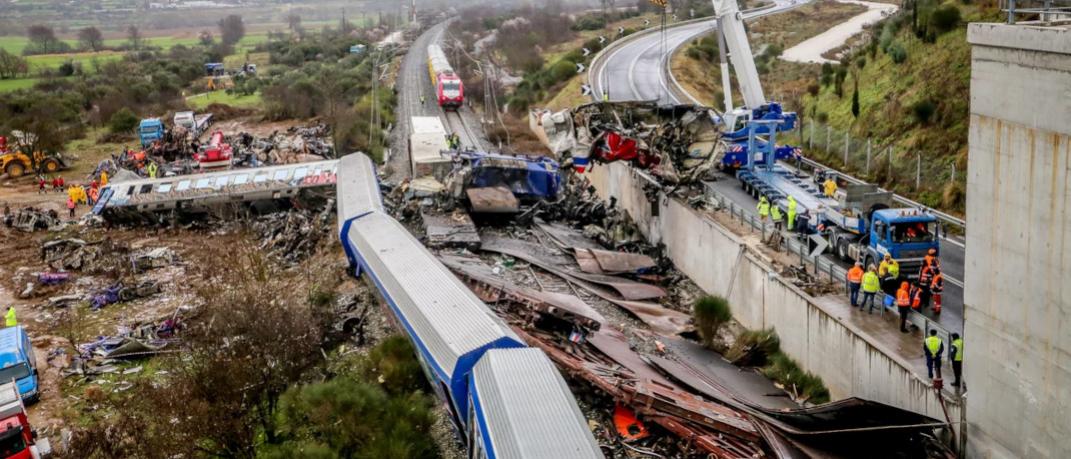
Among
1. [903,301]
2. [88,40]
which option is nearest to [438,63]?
[903,301]

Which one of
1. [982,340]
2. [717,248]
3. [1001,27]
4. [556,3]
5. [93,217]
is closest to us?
[1001,27]

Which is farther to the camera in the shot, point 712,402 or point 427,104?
point 427,104

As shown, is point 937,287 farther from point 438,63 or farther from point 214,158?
point 438,63

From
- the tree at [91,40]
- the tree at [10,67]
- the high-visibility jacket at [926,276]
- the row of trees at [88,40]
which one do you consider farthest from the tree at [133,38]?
the high-visibility jacket at [926,276]

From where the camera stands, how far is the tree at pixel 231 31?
13325cm

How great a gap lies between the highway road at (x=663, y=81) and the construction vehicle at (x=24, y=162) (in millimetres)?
30471

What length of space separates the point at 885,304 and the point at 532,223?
15.9 m

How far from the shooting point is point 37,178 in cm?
5062

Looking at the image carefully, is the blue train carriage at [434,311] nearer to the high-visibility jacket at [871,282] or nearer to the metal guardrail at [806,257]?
the high-visibility jacket at [871,282]

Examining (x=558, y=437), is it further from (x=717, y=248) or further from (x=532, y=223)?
(x=532, y=223)

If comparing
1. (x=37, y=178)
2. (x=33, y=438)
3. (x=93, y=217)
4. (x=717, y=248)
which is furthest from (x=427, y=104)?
(x=33, y=438)

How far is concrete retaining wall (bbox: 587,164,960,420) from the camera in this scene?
57.8 ft

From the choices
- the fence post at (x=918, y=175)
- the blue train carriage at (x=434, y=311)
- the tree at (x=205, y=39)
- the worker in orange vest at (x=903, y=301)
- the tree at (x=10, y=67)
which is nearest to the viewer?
the blue train carriage at (x=434, y=311)

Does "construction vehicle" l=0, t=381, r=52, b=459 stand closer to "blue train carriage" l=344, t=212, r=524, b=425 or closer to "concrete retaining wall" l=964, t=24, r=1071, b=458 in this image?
"blue train carriage" l=344, t=212, r=524, b=425
